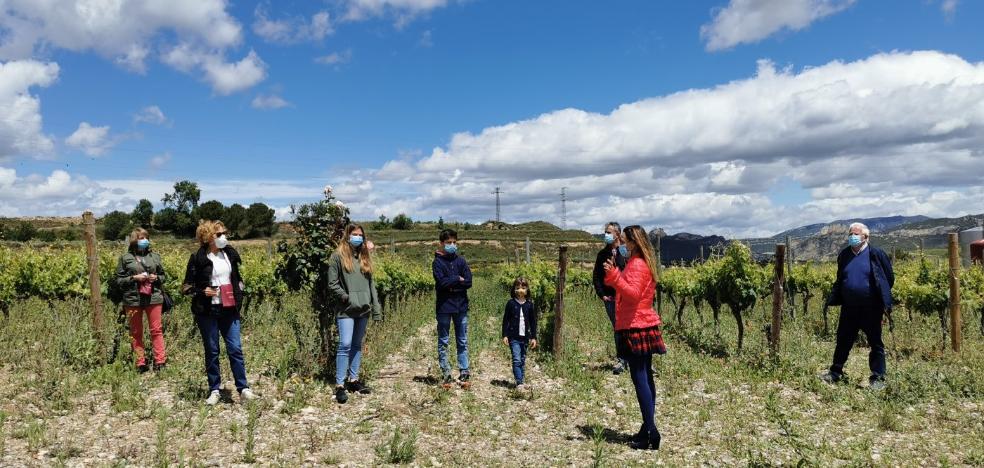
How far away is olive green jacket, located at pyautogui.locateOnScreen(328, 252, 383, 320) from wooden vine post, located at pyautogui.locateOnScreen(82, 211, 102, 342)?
403cm

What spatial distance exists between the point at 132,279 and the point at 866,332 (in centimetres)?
984

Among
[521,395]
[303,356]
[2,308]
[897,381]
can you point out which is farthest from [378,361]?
[2,308]

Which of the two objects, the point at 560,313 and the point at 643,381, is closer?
the point at 643,381

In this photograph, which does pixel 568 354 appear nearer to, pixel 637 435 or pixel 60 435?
pixel 637 435

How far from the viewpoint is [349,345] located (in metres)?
7.35

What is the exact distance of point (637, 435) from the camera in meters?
5.92

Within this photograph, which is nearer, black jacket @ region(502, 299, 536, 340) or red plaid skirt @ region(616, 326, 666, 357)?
red plaid skirt @ region(616, 326, 666, 357)

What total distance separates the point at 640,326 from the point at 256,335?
7739 mm

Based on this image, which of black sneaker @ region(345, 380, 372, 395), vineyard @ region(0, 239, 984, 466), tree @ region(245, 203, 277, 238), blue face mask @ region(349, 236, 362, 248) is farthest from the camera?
tree @ region(245, 203, 277, 238)

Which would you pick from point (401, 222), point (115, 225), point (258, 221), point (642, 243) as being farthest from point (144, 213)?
point (642, 243)

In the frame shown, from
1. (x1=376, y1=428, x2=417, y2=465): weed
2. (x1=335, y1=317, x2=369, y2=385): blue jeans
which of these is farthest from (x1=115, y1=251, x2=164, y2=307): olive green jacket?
(x1=376, y1=428, x2=417, y2=465): weed

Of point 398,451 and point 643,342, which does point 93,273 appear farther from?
point 643,342

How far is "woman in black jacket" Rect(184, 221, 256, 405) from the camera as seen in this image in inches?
260

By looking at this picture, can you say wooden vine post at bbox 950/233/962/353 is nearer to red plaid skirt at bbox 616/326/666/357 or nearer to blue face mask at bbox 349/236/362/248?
red plaid skirt at bbox 616/326/666/357
